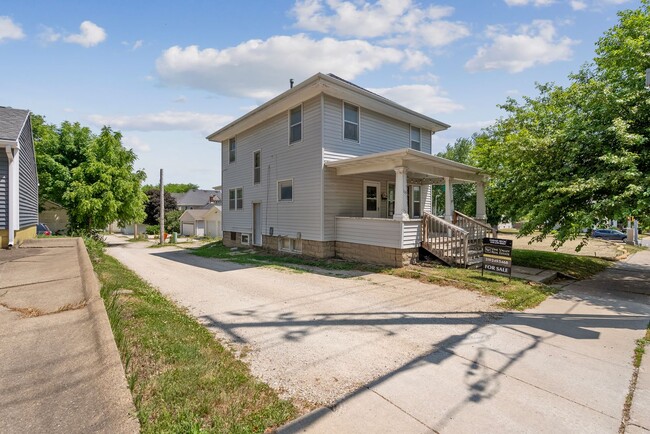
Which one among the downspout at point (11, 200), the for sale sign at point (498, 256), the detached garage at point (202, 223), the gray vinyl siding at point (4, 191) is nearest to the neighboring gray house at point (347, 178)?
the for sale sign at point (498, 256)

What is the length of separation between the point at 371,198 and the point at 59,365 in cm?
1229

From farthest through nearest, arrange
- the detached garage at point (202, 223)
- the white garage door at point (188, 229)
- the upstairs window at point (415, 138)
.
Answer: the white garage door at point (188, 229) < the detached garage at point (202, 223) < the upstairs window at point (415, 138)

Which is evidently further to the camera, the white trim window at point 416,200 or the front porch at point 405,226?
the white trim window at point 416,200

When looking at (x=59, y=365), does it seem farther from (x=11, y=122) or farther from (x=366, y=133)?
(x=366, y=133)

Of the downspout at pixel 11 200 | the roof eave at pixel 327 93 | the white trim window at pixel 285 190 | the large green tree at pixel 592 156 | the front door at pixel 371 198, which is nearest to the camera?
the large green tree at pixel 592 156

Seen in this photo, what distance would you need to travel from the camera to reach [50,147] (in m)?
23.5

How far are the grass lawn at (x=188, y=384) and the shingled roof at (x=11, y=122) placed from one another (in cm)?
880

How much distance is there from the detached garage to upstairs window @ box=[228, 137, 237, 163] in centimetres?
1671

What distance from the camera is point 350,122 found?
13352mm

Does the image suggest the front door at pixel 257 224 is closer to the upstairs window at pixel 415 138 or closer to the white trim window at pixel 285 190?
the white trim window at pixel 285 190

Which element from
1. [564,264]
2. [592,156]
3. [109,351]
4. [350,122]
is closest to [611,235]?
[564,264]

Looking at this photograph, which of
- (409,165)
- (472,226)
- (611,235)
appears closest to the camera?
(409,165)

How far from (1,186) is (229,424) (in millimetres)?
11713

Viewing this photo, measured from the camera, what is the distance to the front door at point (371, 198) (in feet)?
45.8
